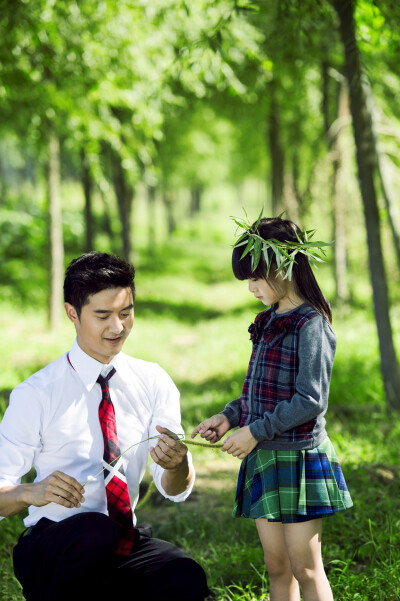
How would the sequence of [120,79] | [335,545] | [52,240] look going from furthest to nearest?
[52,240], [120,79], [335,545]

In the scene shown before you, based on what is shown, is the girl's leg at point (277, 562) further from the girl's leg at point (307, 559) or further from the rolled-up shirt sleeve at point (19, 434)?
the rolled-up shirt sleeve at point (19, 434)

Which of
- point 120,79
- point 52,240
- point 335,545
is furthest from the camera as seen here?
point 52,240

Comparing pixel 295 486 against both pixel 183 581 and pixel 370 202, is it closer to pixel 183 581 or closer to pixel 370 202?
pixel 183 581

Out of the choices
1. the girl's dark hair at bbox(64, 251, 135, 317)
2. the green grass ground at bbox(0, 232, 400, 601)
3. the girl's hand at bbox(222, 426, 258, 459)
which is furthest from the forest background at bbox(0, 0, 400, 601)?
the girl's dark hair at bbox(64, 251, 135, 317)

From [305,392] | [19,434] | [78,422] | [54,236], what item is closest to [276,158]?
[54,236]

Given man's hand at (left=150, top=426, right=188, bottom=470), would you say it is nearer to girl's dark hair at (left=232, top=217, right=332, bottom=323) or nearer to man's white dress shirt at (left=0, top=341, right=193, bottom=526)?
man's white dress shirt at (left=0, top=341, right=193, bottom=526)

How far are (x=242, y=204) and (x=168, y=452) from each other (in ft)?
11.5

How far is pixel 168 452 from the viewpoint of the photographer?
2.53 metres

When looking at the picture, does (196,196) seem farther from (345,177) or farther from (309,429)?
(309,429)

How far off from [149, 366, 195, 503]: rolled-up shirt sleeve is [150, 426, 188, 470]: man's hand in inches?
5.5

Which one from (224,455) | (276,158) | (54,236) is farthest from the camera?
(276,158)

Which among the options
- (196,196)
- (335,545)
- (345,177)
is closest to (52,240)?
(345,177)

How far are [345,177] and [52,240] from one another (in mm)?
5195

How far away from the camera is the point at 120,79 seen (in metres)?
8.31
